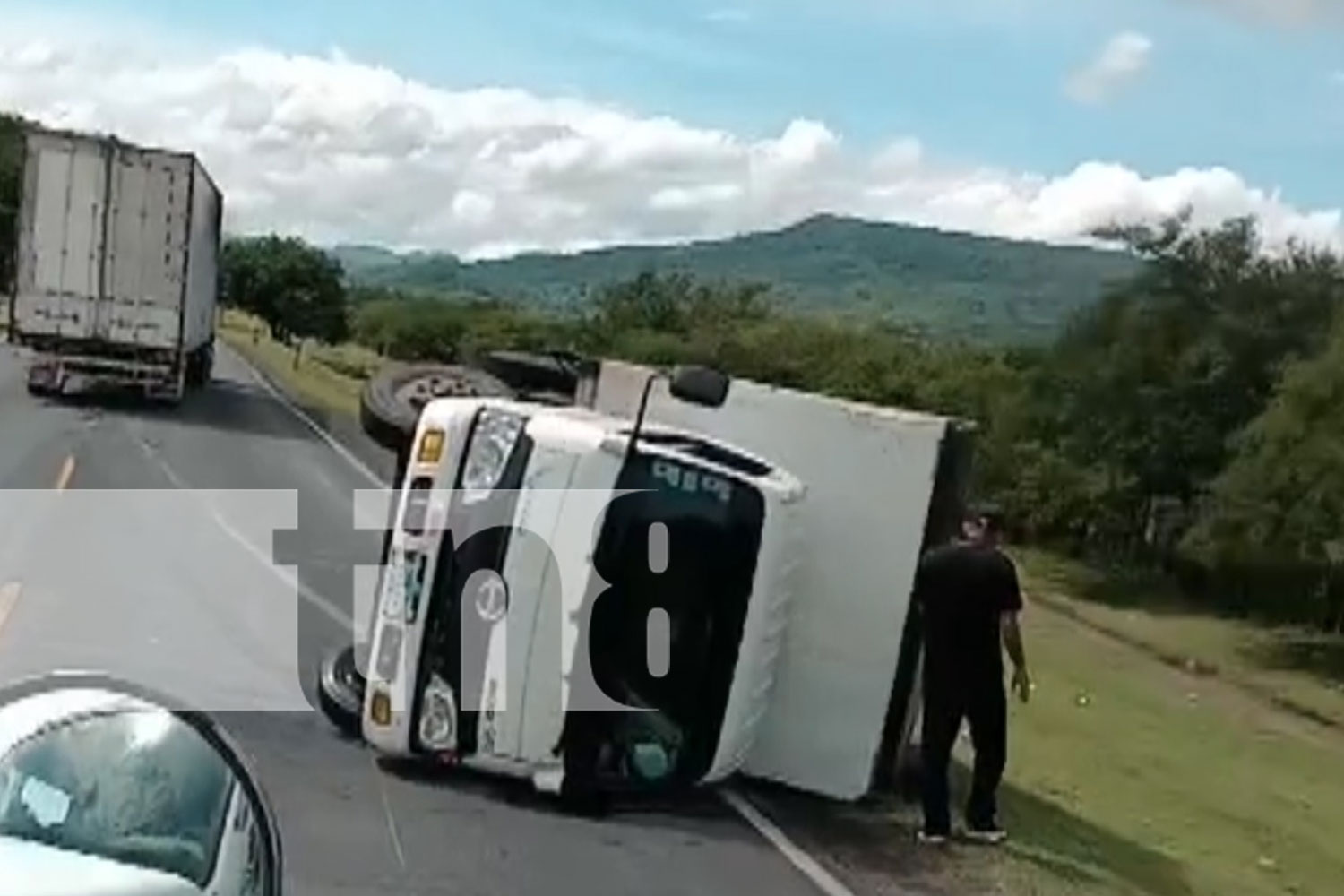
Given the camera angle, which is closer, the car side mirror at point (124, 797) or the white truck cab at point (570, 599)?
the car side mirror at point (124, 797)

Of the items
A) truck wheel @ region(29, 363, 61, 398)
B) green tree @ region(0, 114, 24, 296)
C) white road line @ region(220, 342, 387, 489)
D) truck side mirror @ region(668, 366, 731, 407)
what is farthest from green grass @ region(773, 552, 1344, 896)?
green tree @ region(0, 114, 24, 296)

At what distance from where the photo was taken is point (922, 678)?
38.5 ft

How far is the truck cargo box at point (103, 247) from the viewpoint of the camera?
37125 millimetres

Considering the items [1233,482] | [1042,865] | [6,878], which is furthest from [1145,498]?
[6,878]

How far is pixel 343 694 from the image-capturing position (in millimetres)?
12305

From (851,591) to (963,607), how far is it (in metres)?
0.72

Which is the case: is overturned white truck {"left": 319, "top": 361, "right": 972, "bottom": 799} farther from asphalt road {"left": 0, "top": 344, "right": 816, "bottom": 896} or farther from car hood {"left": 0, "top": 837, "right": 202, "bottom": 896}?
car hood {"left": 0, "top": 837, "right": 202, "bottom": 896}

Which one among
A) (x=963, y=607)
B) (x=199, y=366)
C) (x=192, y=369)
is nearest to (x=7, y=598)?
(x=963, y=607)

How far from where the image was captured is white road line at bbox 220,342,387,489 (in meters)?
32.1

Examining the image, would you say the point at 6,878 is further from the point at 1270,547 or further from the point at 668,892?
the point at 1270,547

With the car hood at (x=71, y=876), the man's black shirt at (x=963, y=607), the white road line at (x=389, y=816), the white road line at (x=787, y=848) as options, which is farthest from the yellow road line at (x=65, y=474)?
the car hood at (x=71, y=876)

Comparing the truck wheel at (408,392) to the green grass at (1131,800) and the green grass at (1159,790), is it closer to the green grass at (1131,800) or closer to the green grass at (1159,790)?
the green grass at (1131,800)

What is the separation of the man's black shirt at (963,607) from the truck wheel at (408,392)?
129 inches

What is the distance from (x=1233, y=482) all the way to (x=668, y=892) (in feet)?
133
